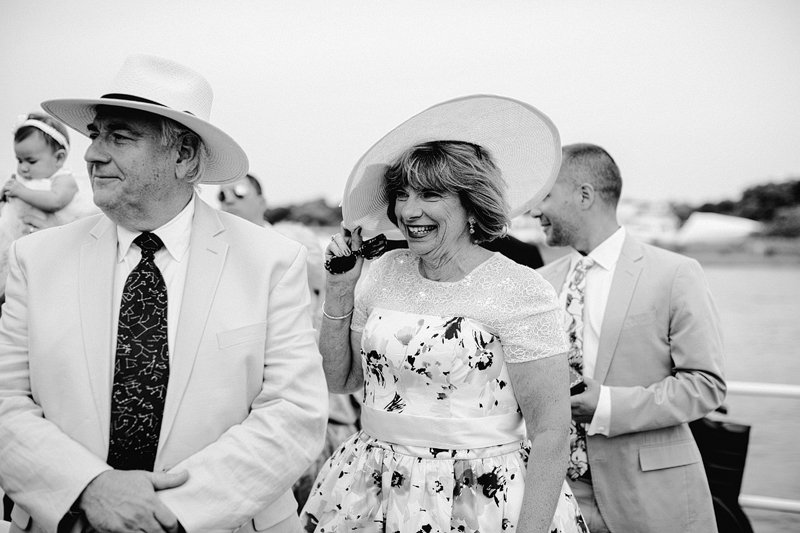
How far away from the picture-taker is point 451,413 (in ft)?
7.07

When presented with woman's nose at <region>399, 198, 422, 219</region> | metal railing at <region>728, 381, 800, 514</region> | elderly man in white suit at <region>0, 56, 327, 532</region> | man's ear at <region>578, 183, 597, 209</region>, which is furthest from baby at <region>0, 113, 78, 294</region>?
metal railing at <region>728, 381, 800, 514</region>

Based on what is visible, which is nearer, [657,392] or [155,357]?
[155,357]

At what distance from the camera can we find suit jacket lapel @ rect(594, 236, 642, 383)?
2.82m

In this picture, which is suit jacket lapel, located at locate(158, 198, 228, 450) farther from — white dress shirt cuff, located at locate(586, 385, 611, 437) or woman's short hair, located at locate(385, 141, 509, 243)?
white dress shirt cuff, located at locate(586, 385, 611, 437)

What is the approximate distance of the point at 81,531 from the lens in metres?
1.81

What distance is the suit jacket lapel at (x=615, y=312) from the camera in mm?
2825

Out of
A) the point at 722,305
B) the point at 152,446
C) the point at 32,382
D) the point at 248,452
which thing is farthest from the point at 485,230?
the point at 722,305

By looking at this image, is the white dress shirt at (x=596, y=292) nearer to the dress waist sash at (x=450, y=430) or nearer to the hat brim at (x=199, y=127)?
the dress waist sash at (x=450, y=430)

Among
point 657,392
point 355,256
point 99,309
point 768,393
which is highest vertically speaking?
point 355,256

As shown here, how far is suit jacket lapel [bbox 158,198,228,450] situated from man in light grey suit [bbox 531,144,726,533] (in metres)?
1.44

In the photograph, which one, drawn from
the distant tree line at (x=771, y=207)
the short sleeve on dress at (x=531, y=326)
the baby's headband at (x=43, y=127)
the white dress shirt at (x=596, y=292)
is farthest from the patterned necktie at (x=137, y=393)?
the distant tree line at (x=771, y=207)

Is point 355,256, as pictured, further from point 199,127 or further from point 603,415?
point 603,415

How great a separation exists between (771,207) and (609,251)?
16.3 m

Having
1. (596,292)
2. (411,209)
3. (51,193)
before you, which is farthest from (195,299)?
(51,193)
